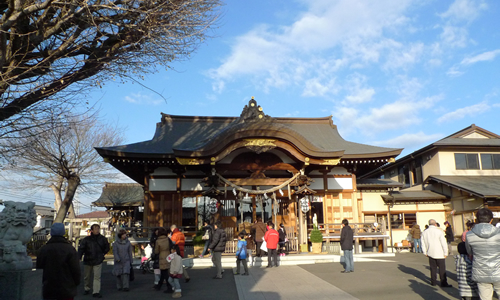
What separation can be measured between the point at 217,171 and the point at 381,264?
7640mm

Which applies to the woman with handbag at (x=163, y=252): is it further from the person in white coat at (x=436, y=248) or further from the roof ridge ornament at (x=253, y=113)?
the roof ridge ornament at (x=253, y=113)

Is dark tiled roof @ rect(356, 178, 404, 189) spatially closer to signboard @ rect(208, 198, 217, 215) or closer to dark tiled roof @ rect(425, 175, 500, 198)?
dark tiled roof @ rect(425, 175, 500, 198)

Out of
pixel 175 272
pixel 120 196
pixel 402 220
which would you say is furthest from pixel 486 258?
pixel 120 196

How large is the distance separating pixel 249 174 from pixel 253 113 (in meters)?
3.05

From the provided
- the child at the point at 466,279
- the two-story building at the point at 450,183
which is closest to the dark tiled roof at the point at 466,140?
the two-story building at the point at 450,183

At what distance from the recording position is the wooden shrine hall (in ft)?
51.5

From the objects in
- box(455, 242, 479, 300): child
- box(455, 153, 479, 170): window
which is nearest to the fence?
box(455, 242, 479, 300): child

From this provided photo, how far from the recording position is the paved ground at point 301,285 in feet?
26.6

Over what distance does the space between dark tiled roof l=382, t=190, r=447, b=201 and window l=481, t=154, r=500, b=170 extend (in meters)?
4.59

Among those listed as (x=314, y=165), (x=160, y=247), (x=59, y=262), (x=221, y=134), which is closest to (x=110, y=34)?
(x=160, y=247)

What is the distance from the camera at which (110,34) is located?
29.6 ft

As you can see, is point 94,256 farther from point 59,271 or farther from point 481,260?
point 481,260

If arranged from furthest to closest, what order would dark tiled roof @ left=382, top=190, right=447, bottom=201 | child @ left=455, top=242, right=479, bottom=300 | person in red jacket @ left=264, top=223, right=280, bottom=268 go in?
dark tiled roof @ left=382, top=190, right=447, bottom=201, person in red jacket @ left=264, top=223, right=280, bottom=268, child @ left=455, top=242, right=479, bottom=300

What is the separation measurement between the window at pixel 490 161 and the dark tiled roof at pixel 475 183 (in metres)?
1.02
